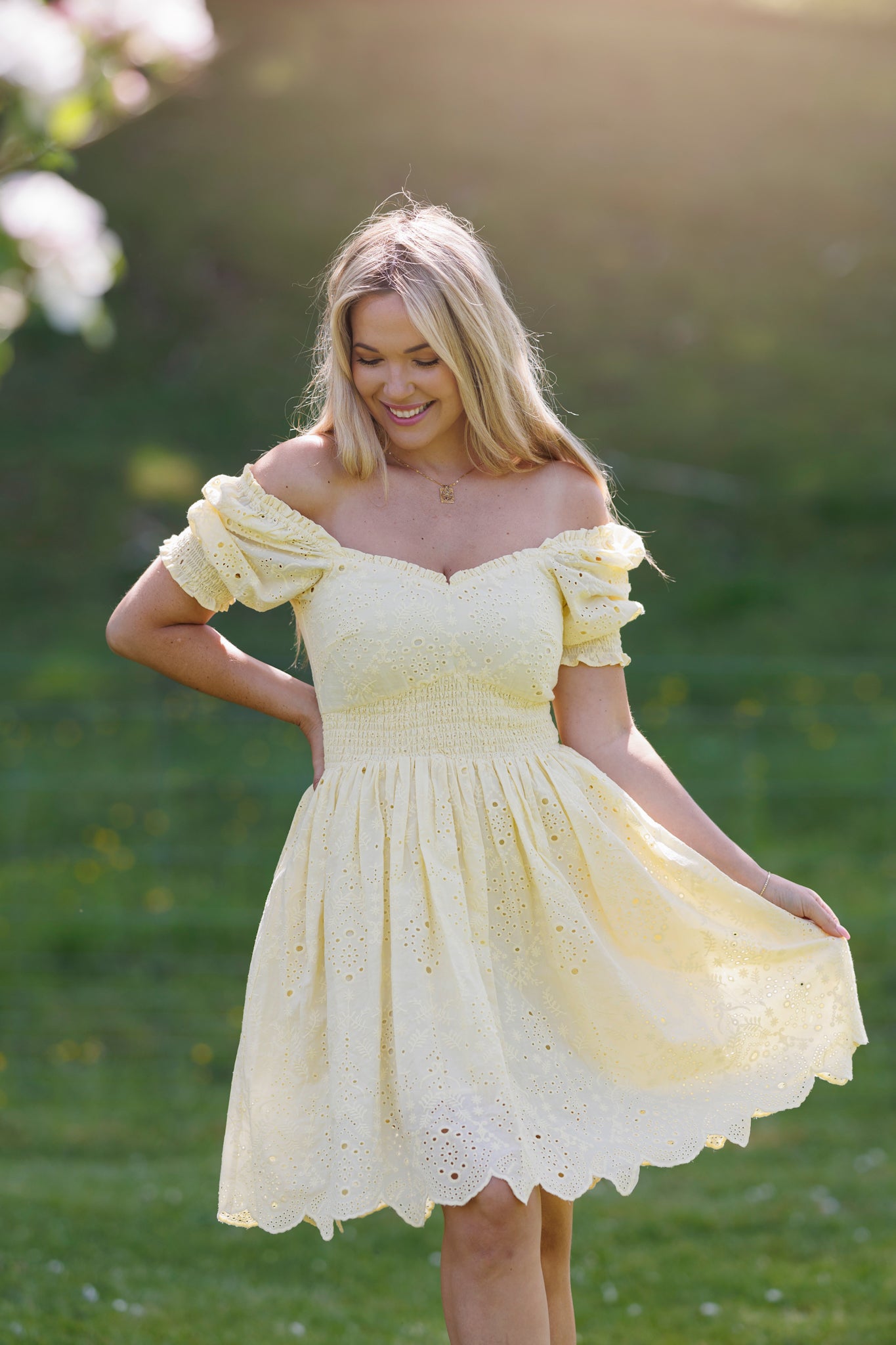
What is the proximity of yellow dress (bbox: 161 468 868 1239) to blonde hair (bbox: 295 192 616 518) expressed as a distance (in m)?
0.19

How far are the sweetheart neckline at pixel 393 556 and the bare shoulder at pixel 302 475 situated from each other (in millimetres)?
11

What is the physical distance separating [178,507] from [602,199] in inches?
163

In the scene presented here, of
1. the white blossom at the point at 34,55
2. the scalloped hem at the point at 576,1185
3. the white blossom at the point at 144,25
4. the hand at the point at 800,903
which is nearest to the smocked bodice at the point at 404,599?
the hand at the point at 800,903

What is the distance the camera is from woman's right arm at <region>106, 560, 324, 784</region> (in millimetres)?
2734

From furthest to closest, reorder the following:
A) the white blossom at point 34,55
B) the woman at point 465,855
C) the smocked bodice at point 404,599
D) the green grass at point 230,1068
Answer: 1. the green grass at point 230,1068
2. the smocked bodice at point 404,599
3. the woman at point 465,855
4. the white blossom at point 34,55

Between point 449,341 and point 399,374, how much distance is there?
102 mm

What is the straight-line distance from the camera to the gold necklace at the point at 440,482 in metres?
2.71

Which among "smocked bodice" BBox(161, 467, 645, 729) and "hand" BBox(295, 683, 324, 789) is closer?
"smocked bodice" BBox(161, 467, 645, 729)

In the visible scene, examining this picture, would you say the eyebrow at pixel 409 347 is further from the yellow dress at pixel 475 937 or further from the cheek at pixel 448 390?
the yellow dress at pixel 475 937

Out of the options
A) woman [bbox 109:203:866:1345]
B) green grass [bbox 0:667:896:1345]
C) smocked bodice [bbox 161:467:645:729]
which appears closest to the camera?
woman [bbox 109:203:866:1345]

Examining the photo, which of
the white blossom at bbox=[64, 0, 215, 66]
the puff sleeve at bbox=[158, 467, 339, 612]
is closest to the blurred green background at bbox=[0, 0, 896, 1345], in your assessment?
the puff sleeve at bbox=[158, 467, 339, 612]

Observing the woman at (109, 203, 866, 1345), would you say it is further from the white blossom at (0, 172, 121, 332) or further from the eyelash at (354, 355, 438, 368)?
the white blossom at (0, 172, 121, 332)

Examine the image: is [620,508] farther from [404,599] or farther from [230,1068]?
[404,599]

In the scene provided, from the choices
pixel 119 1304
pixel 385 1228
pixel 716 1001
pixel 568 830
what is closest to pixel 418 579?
pixel 568 830
